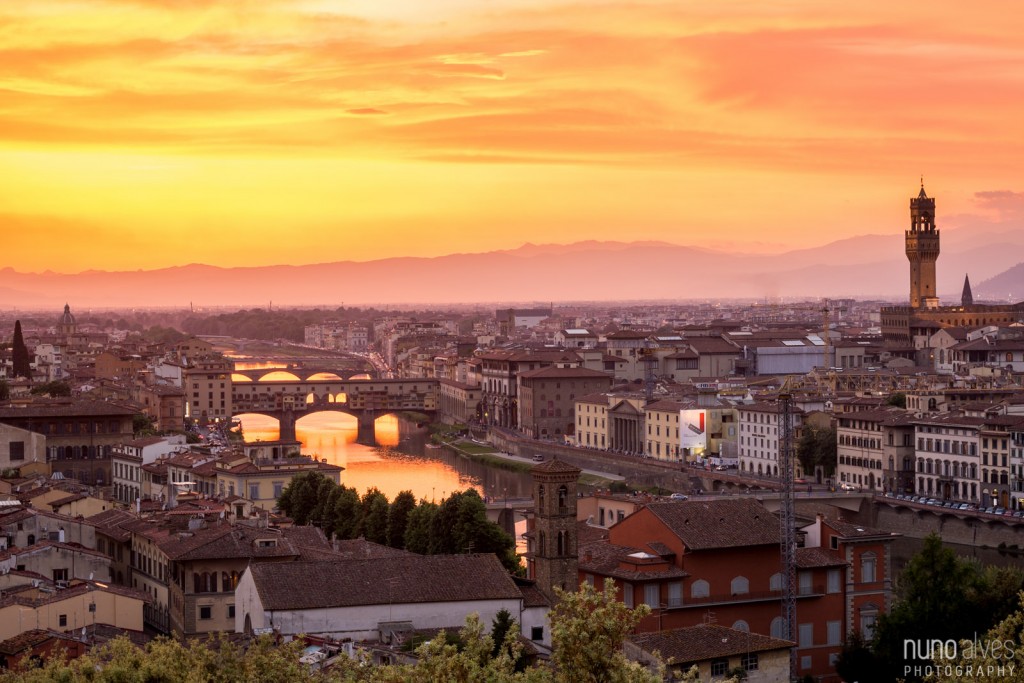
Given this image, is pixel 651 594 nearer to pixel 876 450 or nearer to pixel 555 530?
pixel 555 530

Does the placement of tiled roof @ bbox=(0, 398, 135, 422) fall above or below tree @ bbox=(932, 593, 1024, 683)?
above

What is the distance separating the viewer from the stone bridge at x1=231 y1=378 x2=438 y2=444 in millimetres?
73312

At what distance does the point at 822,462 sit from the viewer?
4553cm

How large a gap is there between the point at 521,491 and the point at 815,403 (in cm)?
879

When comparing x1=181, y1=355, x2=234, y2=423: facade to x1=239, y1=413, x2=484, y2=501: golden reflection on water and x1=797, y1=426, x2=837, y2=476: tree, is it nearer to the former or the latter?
x1=239, y1=413, x2=484, y2=501: golden reflection on water

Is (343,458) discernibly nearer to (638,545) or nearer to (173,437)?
(173,437)

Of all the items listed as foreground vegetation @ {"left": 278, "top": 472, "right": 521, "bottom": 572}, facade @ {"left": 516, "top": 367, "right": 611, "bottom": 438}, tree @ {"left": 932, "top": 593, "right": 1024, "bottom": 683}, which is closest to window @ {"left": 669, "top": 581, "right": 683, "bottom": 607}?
foreground vegetation @ {"left": 278, "top": 472, "right": 521, "bottom": 572}

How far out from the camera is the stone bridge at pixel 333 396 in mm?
73312

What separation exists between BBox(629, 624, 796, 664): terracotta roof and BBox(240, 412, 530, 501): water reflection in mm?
20710

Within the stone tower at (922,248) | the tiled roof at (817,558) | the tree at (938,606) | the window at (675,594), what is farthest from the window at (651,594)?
the stone tower at (922,248)

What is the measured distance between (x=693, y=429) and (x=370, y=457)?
1005 centimetres

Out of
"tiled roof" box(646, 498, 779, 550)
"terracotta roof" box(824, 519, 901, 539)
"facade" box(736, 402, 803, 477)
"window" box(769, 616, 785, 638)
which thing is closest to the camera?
"window" box(769, 616, 785, 638)

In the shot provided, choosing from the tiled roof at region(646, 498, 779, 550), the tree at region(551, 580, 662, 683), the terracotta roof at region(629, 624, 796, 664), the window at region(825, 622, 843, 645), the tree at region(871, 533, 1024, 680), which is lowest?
the window at region(825, 622, 843, 645)

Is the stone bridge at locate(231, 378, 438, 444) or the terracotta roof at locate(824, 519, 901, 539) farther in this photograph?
the stone bridge at locate(231, 378, 438, 444)
